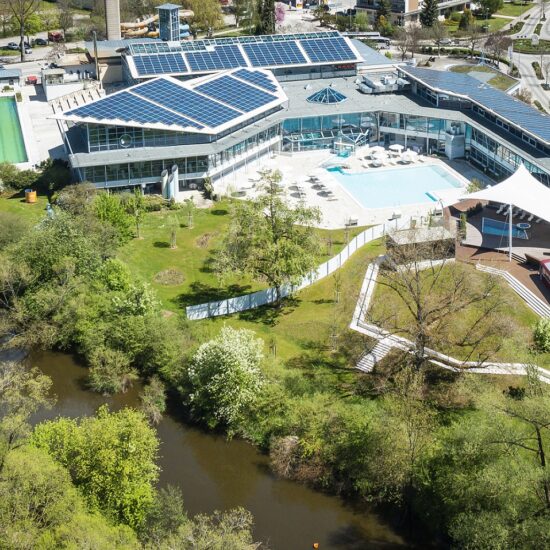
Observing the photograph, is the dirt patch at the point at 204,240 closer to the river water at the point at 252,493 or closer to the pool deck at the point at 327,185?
the pool deck at the point at 327,185

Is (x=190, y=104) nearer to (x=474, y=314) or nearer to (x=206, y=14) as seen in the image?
(x=474, y=314)

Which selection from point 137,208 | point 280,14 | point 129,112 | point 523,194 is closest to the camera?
point 523,194

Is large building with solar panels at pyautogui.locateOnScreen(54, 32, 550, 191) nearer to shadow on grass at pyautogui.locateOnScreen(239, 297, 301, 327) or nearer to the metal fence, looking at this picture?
the metal fence

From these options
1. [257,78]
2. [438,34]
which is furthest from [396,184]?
[438,34]

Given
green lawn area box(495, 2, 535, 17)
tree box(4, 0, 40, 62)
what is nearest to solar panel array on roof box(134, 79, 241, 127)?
tree box(4, 0, 40, 62)

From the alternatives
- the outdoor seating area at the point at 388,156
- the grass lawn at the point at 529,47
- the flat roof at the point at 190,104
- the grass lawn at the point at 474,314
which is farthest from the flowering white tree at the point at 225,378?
the grass lawn at the point at 529,47

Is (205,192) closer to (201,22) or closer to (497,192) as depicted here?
(497,192)
